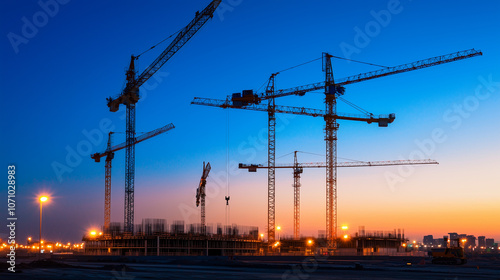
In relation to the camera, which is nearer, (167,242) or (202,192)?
(167,242)

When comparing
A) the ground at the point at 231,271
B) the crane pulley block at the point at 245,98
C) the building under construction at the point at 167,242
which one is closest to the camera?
the ground at the point at 231,271

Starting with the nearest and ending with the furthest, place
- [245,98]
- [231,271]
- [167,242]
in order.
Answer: [231,271]
[167,242]
[245,98]

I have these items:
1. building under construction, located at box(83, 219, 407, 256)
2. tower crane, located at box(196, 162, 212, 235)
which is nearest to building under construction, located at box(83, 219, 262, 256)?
building under construction, located at box(83, 219, 407, 256)

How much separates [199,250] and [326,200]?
35.4 m

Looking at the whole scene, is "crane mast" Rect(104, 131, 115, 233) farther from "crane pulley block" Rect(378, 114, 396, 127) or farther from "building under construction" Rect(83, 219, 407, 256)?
"crane pulley block" Rect(378, 114, 396, 127)

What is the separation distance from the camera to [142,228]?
316 feet

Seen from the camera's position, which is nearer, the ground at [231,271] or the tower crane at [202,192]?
the ground at [231,271]

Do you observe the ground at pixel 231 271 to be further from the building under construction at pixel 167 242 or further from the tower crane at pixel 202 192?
the tower crane at pixel 202 192

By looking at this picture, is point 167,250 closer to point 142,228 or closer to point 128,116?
point 142,228

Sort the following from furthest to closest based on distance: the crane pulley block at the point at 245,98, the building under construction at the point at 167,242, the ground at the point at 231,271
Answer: the crane pulley block at the point at 245,98 → the building under construction at the point at 167,242 → the ground at the point at 231,271

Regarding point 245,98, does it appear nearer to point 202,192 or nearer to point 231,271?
point 202,192

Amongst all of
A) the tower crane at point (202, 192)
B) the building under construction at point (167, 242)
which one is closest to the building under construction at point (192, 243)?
the building under construction at point (167, 242)

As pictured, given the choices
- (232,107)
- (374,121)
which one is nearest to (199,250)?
(232,107)

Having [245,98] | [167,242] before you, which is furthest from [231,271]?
[245,98]
